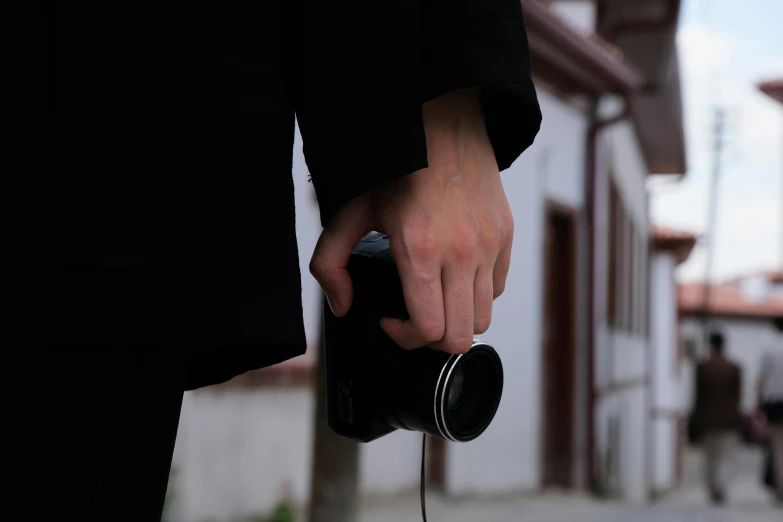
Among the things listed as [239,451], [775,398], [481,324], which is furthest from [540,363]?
[481,324]

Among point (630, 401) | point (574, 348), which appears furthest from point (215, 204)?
point (630, 401)

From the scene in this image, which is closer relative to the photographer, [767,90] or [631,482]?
[631,482]

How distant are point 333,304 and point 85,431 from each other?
34cm

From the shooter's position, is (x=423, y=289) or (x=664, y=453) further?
(x=664, y=453)

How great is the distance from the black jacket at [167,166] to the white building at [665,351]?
59.5ft

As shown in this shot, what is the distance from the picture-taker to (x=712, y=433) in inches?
408

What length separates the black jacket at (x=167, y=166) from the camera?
0.84 metres

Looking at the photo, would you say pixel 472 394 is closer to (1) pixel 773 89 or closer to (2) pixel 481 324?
(2) pixel 481 324

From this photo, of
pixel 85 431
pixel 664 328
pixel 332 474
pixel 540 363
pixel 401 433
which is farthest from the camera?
pixel 664 328

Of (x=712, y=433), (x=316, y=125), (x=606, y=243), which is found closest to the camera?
(x=316, y=125)

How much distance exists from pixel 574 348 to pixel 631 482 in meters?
5.54

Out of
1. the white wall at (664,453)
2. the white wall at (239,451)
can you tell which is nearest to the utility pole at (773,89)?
the white wall at (664,453)

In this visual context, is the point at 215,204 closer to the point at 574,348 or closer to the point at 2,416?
the point at 2,416

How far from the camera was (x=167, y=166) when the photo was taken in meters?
0.87
